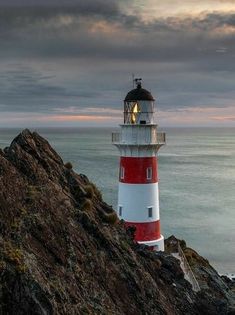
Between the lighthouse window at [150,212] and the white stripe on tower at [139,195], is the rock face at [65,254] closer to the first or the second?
the white stripe on tower at [139,195]

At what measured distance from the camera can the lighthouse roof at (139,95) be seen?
25.6 meters

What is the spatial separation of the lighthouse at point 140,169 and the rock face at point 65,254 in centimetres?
749

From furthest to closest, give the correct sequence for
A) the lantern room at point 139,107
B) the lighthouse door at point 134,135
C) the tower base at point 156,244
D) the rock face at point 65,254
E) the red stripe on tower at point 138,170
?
the lantern room at point 139,107
the tower base at point 156,244
the lighthouse door at point 134,135
the red stripe on tower at point 138,170
the rock face at point 65,254

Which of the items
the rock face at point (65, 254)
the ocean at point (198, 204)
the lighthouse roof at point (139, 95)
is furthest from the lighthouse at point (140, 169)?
the ocean at point (198, 204)

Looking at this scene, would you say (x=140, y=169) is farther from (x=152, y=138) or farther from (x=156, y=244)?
(x=156, y=244)

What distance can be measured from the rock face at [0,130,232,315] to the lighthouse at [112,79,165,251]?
24.6 feet

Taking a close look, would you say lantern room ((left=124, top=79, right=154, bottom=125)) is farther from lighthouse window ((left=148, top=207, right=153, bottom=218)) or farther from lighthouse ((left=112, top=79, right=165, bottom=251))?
lighthouse window ((left=148, top=207, right=153, bottom=218))

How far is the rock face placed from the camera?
9898mm

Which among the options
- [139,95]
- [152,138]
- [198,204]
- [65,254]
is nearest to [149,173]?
[152,138]

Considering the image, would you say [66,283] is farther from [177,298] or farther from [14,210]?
[177,298]

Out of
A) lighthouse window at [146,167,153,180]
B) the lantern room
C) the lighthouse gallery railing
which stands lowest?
lighthouse window at [146,167,153,180]

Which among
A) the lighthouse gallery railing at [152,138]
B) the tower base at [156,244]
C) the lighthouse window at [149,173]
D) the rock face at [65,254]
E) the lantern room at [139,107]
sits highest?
the lantern room at [139,107]

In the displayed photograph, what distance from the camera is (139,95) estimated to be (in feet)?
84.1

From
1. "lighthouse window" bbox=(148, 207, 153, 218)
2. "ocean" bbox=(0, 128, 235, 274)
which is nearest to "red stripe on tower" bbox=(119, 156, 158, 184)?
"lighthouse window" bbox=(148, 207, 153, 218)
